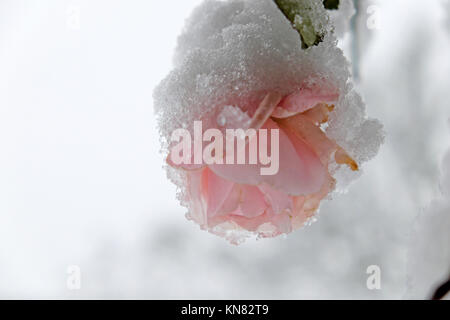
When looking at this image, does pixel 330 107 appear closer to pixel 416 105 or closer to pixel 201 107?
pixel 201 107

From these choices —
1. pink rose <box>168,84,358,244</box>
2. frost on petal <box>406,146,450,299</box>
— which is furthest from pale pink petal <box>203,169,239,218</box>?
frost on petal <box>406,146,450,299</box>

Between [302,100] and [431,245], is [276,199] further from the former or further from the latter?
[431,245]

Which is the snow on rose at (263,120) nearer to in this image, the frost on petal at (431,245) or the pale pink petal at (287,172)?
the pale pink petal at (287,172)

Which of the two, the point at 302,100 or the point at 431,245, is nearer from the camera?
the point at 302,100

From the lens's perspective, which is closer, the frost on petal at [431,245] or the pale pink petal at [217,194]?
the pale pink petal at [217,194]

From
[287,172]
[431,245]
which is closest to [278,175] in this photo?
[287,172]

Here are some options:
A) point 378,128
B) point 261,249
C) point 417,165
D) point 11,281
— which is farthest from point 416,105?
point 11,281

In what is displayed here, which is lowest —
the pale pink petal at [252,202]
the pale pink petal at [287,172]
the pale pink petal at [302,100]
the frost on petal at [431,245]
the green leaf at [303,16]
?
the frost on petal at [431,245]

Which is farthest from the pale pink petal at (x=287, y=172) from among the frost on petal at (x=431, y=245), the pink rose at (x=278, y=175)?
the frost on petal at (x=431, y=245)
